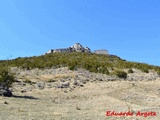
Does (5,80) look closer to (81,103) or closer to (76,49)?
(81,103)

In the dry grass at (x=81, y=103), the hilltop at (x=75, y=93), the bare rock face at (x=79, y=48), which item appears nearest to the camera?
the dry grass at (x=81, y=103)

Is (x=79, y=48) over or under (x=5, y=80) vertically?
over

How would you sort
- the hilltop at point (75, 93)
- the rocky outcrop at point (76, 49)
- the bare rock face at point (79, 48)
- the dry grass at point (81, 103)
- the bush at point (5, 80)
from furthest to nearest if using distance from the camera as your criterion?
1. the bare rock face at point (79, 48)
2. the rocky outcrop at point (76, 49)
3. the bush at point (5, 80)
4. the hilltop at point (75, 93)
5. the dry grass at point (81, 103)

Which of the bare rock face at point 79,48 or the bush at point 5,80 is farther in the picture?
the bare rock face at point 79,48

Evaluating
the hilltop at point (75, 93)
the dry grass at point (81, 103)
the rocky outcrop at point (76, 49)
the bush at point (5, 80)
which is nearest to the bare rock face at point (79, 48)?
the rocky outcrop at point (76, 49)

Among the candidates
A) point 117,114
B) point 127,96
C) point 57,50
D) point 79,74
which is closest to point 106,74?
point 79,74

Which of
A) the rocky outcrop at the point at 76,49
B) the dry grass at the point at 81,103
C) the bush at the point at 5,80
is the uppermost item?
the rocky outcrop at the point at 76,49

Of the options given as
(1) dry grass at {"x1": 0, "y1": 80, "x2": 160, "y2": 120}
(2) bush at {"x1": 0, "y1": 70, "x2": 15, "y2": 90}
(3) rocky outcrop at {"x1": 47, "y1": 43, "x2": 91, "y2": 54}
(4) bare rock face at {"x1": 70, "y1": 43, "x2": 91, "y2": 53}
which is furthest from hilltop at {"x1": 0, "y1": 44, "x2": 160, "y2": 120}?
(4) bare rock face at {"x1": 70, "y1": 43, "x2": 91, "y2": 53}

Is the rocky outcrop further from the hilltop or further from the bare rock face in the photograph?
the hilltop

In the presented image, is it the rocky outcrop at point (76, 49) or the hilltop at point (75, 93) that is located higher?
the rocky outcrop at point (76, 49)

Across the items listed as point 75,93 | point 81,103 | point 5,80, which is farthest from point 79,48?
point 81,103

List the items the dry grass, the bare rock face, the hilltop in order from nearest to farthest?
1. the dry grass
2. the hilltop
3. the bare rock face

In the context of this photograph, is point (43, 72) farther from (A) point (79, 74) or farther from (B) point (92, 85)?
(B) point (92, 85)

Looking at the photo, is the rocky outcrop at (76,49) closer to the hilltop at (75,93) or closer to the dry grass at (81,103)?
the hilltop at (75,93)
